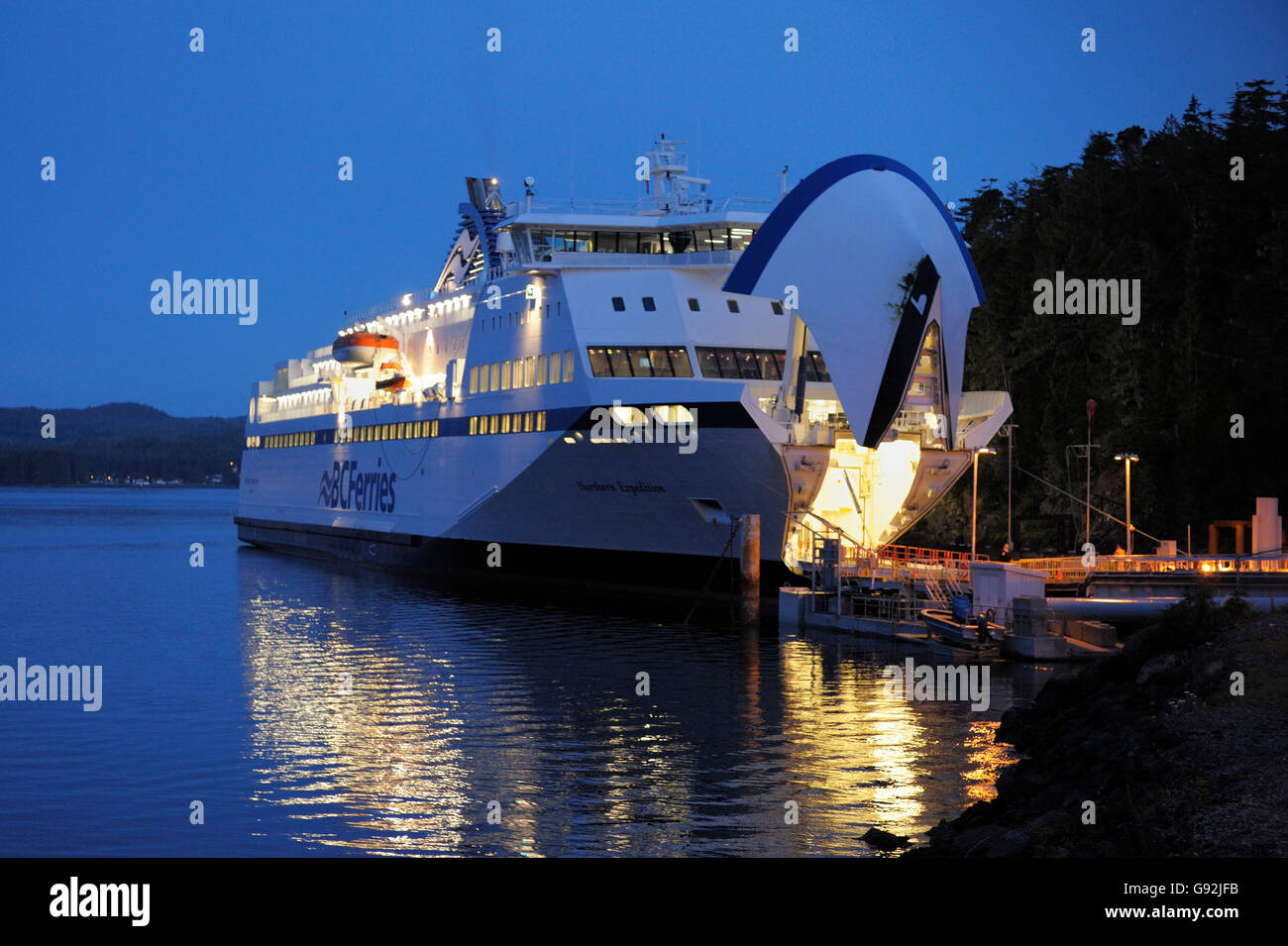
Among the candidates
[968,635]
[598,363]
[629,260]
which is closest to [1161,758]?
[968,635]

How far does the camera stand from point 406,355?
58750 mm

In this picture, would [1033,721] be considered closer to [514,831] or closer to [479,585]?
[514,831]

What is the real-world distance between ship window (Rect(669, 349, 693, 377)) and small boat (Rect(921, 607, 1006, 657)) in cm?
1147

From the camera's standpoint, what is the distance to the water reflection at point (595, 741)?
15.6 metres

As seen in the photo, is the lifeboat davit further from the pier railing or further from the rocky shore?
the rocky shore

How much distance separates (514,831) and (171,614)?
1116 inches

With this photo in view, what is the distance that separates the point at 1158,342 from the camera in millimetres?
53562

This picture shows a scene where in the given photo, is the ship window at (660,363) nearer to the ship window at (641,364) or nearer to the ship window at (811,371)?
the ship window at (641,364)

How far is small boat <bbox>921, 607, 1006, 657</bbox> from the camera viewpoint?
1148 inches

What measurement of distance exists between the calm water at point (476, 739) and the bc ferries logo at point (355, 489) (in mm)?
18194

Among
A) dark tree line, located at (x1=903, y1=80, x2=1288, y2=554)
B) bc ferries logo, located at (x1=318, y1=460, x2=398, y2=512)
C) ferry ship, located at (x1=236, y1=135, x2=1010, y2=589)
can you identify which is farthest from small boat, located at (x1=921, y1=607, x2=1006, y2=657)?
bc ferries logo, located at (x1=318, y1=460, x2=398, y2=512)

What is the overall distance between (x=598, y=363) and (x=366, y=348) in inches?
Result: 847
